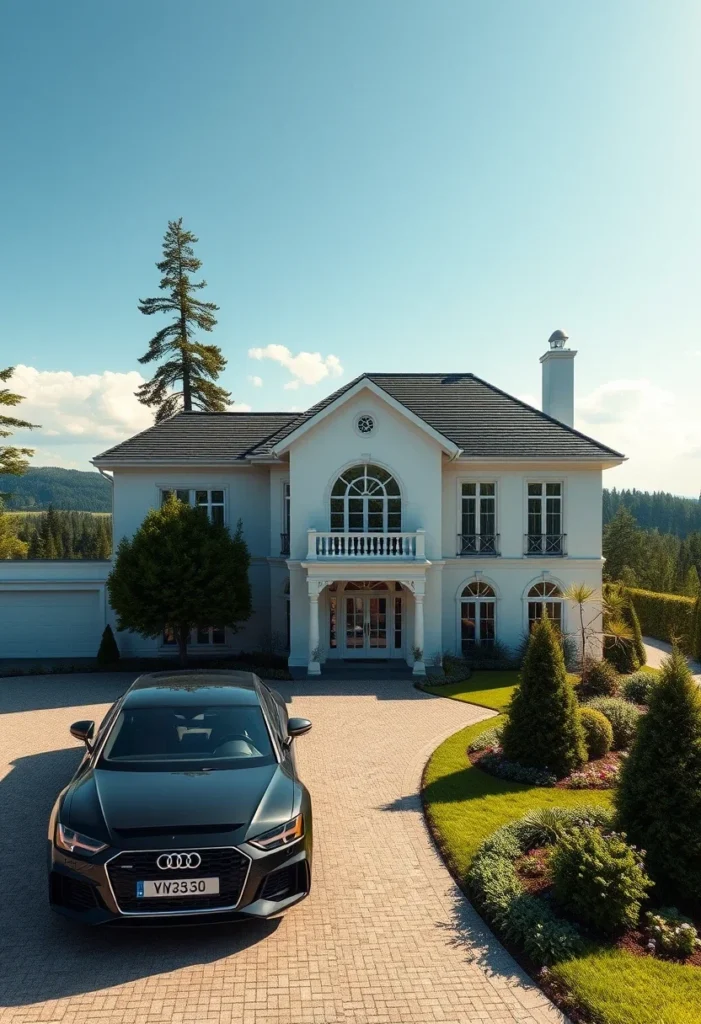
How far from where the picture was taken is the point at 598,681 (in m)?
14.9

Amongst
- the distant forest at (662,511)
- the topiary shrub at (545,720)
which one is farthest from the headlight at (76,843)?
the distant forest at (662,511)

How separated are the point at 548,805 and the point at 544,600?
12087 millimetres

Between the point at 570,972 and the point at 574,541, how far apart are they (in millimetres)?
16530

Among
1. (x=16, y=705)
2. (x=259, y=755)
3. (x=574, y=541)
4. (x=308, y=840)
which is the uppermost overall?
(x=574, y=541)

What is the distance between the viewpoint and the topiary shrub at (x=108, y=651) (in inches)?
782

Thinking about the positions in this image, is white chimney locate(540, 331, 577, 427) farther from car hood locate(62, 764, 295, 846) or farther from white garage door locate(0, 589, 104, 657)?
car hood locate(62, 764, 295, 846)

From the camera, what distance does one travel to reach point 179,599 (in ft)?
57.0

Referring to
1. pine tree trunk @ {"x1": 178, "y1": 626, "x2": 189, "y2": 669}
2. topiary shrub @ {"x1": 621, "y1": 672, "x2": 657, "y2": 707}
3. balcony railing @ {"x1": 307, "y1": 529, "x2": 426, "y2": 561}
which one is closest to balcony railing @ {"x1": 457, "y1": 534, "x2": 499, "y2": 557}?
balcony railing @ {"x1": 307, "y1": 529, "x2": 426, "y2": 561}

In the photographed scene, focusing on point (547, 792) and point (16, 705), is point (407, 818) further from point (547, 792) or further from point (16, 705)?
point (16, 705)

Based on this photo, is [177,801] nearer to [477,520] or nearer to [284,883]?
[284,883]

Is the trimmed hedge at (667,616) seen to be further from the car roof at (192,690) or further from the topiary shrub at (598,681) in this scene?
the car roof at (192,690)

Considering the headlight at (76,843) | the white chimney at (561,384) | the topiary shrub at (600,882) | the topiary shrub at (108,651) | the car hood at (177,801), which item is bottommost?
the topiary shrub at (108,651)

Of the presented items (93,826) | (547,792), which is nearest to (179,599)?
(547,792)

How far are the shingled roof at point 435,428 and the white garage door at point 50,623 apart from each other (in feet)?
16.4
